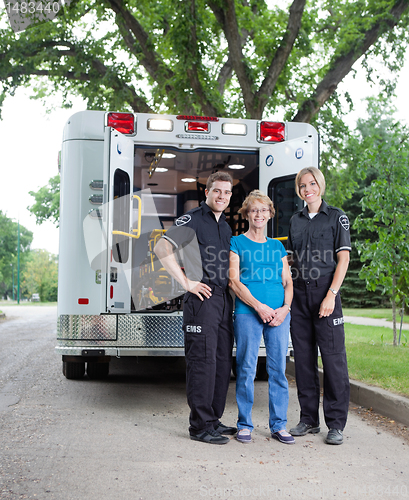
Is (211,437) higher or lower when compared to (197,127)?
lower

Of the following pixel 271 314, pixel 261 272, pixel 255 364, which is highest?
pixel 261 272

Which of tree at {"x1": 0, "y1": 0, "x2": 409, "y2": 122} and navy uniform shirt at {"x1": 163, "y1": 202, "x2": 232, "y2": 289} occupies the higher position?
tree at {"x1": 0, "y1": 0, "x2": 409, "y2": 122}

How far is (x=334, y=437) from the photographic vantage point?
4059mm

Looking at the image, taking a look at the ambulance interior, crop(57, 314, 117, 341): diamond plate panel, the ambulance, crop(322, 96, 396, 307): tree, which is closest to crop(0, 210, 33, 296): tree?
crop(322, 96, 396, 307): tree

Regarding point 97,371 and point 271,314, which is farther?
point 97,371

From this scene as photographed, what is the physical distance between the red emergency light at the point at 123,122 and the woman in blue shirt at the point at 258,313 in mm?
1828

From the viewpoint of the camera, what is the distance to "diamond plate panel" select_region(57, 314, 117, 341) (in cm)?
518

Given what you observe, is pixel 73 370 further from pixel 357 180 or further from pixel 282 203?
pixel 357 180

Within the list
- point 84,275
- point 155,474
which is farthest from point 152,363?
point 155,474

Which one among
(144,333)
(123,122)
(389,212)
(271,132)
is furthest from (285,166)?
(389,212)

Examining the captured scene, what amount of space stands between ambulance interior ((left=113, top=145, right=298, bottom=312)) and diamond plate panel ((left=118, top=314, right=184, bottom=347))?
29 cm

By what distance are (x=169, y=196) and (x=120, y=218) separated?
550 cm

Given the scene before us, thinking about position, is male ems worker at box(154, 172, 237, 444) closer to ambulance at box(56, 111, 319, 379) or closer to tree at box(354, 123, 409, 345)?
ambulance at box(56, 111, 319, 379)

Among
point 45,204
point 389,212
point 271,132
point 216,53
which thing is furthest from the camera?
point 45,204
